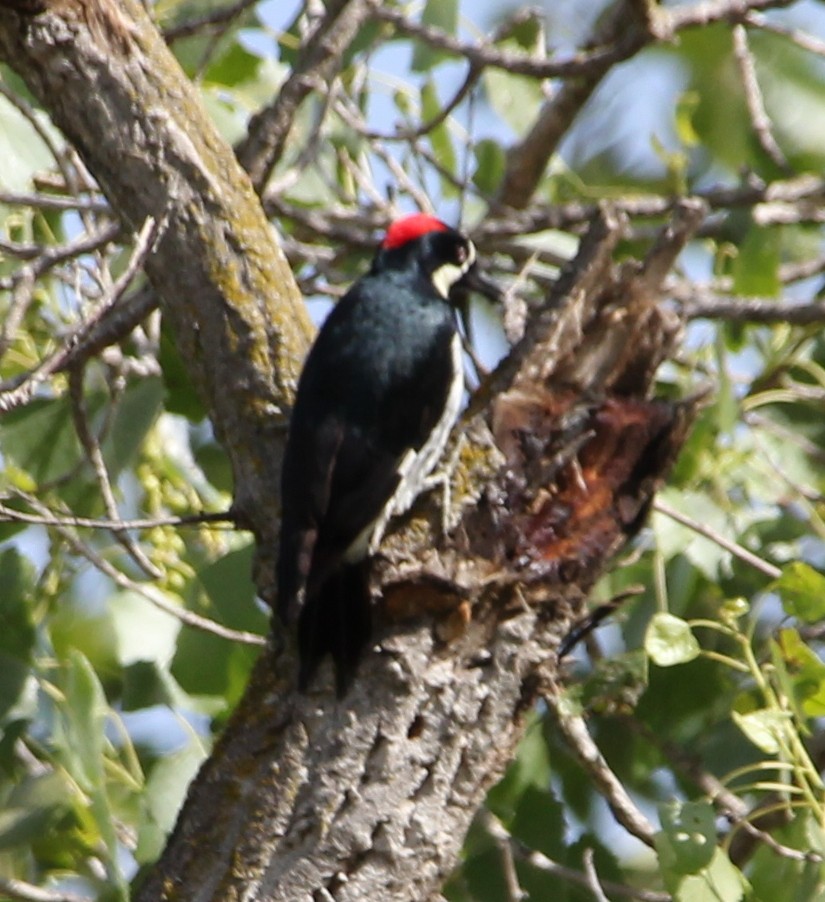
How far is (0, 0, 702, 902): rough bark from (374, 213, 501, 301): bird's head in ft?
2.28

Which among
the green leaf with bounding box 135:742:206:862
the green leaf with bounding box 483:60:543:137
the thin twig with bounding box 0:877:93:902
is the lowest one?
the thin twig with bounding box 0:877:93:902

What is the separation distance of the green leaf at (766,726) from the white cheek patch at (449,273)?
137 cm

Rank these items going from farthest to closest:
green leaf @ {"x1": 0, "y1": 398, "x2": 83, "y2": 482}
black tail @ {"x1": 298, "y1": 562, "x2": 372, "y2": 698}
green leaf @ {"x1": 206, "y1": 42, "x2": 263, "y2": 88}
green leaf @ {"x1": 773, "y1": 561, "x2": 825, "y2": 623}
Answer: green leaf @ {"x1": 206, "y1": 42, "x2": 263, "y2": 88}, green leaf @ {"x1": 0, "y1": 398, "x2": 83, "y2": 482}, green leaf @ {"x1": 773, "y1": 561, "x2": 825, "y2": 623}, black tail @ {"x1": 298, "y1": 562, "x2": 372, "y2": 698}

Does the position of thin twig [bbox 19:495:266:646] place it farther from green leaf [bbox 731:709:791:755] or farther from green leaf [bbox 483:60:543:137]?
green leaf [bbox 483:60:543:137]

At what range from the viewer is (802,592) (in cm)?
238

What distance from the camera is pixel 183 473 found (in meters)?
3.81

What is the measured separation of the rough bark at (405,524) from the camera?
2186 millimetres

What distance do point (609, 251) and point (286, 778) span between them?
A: 99cm

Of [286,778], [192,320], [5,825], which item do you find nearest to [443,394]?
[192,320]

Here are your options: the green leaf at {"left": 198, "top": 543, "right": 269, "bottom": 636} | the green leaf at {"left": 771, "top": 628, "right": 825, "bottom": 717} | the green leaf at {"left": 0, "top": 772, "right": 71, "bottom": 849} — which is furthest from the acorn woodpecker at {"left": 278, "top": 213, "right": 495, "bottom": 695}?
the green leaf at {"left": 0, "top": 772, "right": 71, "bottom": 849}

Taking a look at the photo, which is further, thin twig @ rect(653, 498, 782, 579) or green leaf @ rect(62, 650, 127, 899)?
thin twig @ rect(653, 498, 782, 579)

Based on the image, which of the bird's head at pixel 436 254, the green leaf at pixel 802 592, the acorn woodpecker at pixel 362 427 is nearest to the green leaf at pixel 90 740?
the acorn woodpecker at pixel 362 427

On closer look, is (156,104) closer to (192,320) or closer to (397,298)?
(192,320)

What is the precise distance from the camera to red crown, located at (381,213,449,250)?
132 inches
